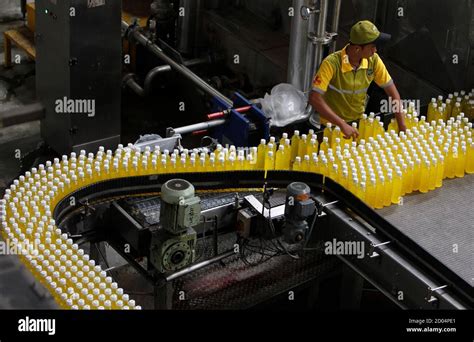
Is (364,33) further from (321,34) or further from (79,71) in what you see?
(79,71)

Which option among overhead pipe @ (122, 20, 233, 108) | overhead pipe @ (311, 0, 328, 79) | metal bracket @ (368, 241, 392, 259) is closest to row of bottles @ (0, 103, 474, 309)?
metal bracket @ (368, 241, 392, 259)

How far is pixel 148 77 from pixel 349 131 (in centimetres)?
379

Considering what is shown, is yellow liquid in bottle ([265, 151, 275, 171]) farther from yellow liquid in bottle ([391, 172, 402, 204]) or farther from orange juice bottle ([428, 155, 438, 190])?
orange juice bottle ([428, 155, 438, 190])

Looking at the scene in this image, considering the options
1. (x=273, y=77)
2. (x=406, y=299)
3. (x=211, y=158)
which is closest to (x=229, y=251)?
(x=211, y=158)

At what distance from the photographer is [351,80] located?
7332 millimetres

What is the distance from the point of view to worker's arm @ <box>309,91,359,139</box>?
6.77 metres

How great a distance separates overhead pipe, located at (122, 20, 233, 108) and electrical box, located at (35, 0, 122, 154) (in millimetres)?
891

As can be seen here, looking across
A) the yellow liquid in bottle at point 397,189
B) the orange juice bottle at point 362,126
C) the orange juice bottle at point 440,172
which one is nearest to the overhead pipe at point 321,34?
the orange juice bottle at point 362,126

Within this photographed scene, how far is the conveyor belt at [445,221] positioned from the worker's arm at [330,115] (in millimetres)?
648

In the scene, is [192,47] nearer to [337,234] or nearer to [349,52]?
[349,52]

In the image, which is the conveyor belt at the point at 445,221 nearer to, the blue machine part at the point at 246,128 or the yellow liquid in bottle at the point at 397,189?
the yellow liquid in bottle at the point at 397,189

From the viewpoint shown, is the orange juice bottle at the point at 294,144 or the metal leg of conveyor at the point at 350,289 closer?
the orange juice bottle at the point at 294,144

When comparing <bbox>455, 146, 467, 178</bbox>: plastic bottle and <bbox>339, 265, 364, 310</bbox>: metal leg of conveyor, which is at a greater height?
<bbox>455, 146, 467, 178</bbox>: plastic bottle

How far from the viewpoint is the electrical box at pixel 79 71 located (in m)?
8.23
